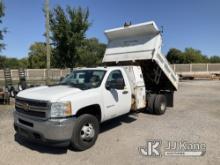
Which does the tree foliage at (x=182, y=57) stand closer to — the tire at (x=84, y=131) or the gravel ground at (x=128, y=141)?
the gravel ground at (x=128, y=141)

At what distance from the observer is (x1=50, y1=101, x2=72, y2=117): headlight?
4715 mm

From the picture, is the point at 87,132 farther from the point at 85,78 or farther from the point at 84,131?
the point at 85,78

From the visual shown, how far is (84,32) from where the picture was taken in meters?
20.1

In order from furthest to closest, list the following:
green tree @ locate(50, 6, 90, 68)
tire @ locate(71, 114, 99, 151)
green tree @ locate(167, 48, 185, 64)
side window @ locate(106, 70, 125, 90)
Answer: green tree @ locate(167, 48, 185, 64) → green tree @ locate(50, 6, 90, 68) → side window @ locate(106, 70, 125, 90) → tire @ locate(71, 114, 99, 151)

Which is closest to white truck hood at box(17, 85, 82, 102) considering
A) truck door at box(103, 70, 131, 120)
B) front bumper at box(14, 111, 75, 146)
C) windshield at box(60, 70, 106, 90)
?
front bumper at box(14, 111, 75, 146)

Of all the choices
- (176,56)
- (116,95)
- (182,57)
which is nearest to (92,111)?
(116,95)

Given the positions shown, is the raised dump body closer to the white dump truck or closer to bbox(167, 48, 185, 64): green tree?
the white dump truck

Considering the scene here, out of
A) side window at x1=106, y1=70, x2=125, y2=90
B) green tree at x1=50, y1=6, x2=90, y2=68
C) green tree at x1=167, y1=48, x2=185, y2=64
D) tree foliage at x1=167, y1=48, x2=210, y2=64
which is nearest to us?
side window at x1=106, y1=70, x2=125, y2=90

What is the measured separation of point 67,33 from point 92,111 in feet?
47.2

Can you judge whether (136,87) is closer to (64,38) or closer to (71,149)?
(71,149)

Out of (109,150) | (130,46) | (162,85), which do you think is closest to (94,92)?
(109,150)

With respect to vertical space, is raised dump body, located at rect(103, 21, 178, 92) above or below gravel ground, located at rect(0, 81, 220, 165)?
above

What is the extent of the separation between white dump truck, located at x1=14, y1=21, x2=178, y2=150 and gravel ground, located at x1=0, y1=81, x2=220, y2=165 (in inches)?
14.8

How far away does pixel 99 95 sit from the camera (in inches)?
223
